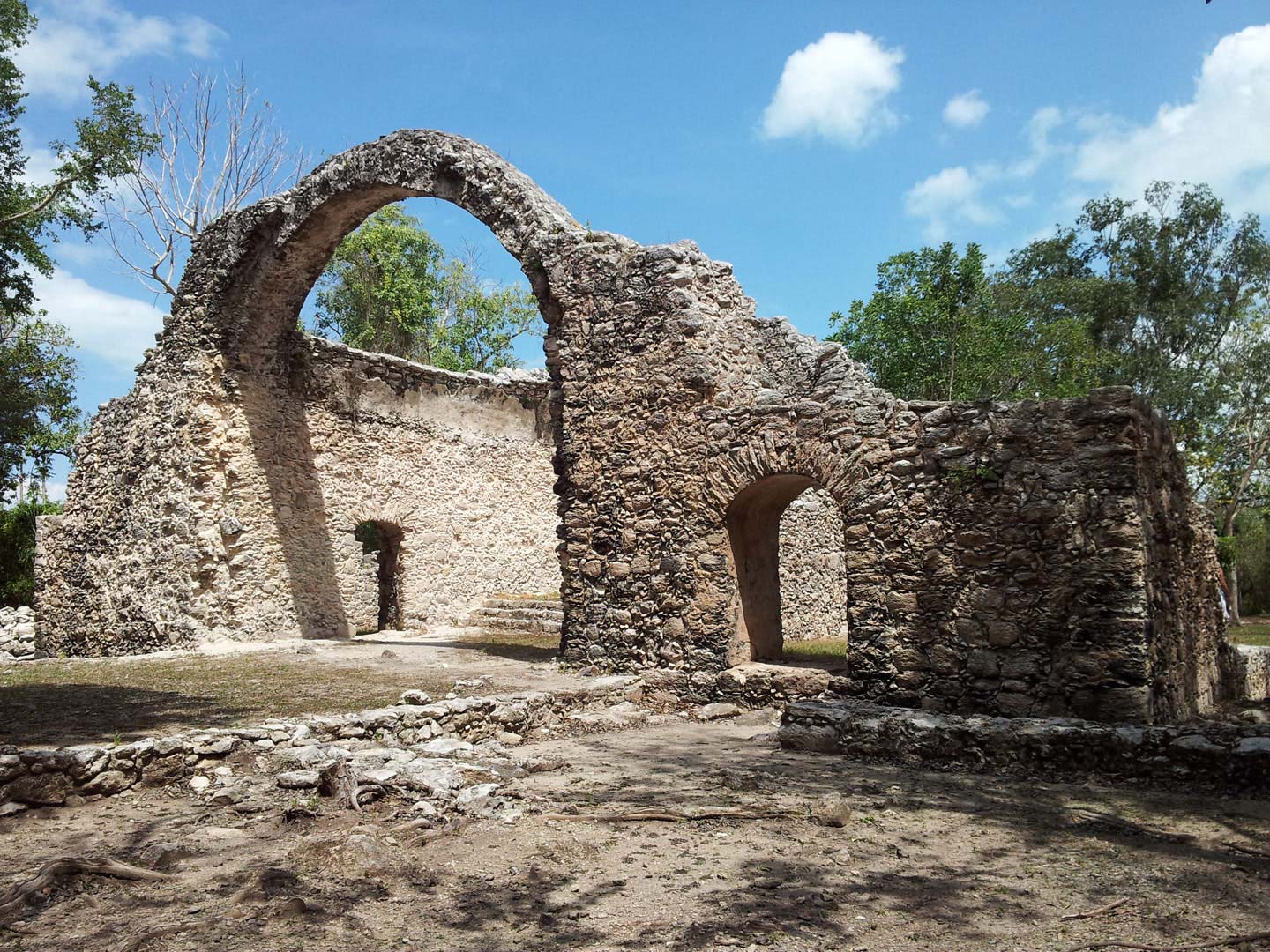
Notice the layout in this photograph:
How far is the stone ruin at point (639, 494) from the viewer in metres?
6.83

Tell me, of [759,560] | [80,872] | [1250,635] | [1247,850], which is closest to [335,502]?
[759,560]

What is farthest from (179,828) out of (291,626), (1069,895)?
(291,626)

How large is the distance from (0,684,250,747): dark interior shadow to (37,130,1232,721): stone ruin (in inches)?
143

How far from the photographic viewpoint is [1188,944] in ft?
10.1

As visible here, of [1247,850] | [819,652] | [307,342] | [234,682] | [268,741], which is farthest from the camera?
[307,342]

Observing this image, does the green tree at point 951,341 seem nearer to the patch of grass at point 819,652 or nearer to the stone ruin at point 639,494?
the stone ruin at point 639,494

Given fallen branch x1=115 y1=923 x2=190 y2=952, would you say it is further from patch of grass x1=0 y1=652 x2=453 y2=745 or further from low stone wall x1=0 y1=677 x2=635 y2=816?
patch of grass x1=0 y1=652 x2=453 y2=745

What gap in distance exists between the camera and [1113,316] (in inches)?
1148

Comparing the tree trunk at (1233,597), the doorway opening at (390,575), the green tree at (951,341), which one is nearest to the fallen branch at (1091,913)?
the doorway opening at (390,575)

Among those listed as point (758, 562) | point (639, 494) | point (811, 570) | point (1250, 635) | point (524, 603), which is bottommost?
point (1250, 635)

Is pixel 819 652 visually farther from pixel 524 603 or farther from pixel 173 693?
pixel 173 693

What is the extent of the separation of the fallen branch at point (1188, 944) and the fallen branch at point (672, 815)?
1765 millimetres

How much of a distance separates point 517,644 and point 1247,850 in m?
9.45

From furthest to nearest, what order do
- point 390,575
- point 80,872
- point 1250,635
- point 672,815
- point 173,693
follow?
1. point 1250,635
2. point 390,575
3. point 173,693
4. point 672,815
5. point 80,872
